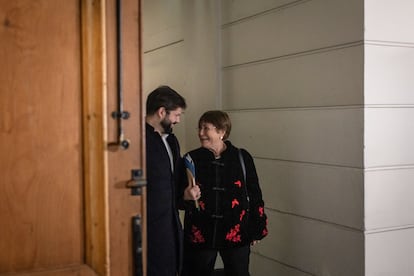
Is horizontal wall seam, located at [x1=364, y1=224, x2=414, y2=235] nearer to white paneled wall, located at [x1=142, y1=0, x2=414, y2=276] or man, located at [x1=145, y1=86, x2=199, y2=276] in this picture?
white paneled wall, located at [x1=142, y1=0, x2=414, y2=276]

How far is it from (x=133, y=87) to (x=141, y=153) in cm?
23

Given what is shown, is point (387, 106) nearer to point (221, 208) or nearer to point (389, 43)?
point (389, 43)

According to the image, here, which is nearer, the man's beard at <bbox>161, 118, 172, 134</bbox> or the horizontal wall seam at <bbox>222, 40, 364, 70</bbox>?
the man's beard at <bbox>161, 118, 172, 134</bbox>

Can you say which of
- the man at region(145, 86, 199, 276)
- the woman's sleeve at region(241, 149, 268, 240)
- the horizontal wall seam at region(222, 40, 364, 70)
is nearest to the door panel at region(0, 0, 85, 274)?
the man at region(145, 86, 199, 276)

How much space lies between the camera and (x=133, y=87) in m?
1.81

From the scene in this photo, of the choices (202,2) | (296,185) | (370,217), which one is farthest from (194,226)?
(202,2)

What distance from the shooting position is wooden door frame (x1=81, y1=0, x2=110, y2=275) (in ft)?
5.68

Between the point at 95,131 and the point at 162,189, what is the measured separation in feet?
2.08

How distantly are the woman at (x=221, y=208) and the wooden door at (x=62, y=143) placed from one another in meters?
0.88

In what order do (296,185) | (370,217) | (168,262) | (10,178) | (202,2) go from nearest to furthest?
(10,178), (168,262), (370,217), (296,185), (202,2)

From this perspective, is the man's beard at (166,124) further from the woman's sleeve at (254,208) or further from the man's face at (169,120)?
the woman's sleeve at (254,208)

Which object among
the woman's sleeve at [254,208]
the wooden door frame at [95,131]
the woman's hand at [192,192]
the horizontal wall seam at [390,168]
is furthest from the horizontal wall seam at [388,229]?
the wooden door frame at [95,131]

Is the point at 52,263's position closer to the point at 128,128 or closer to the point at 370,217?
the point at 128,128

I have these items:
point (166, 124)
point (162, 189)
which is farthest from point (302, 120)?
point (162, 189)
